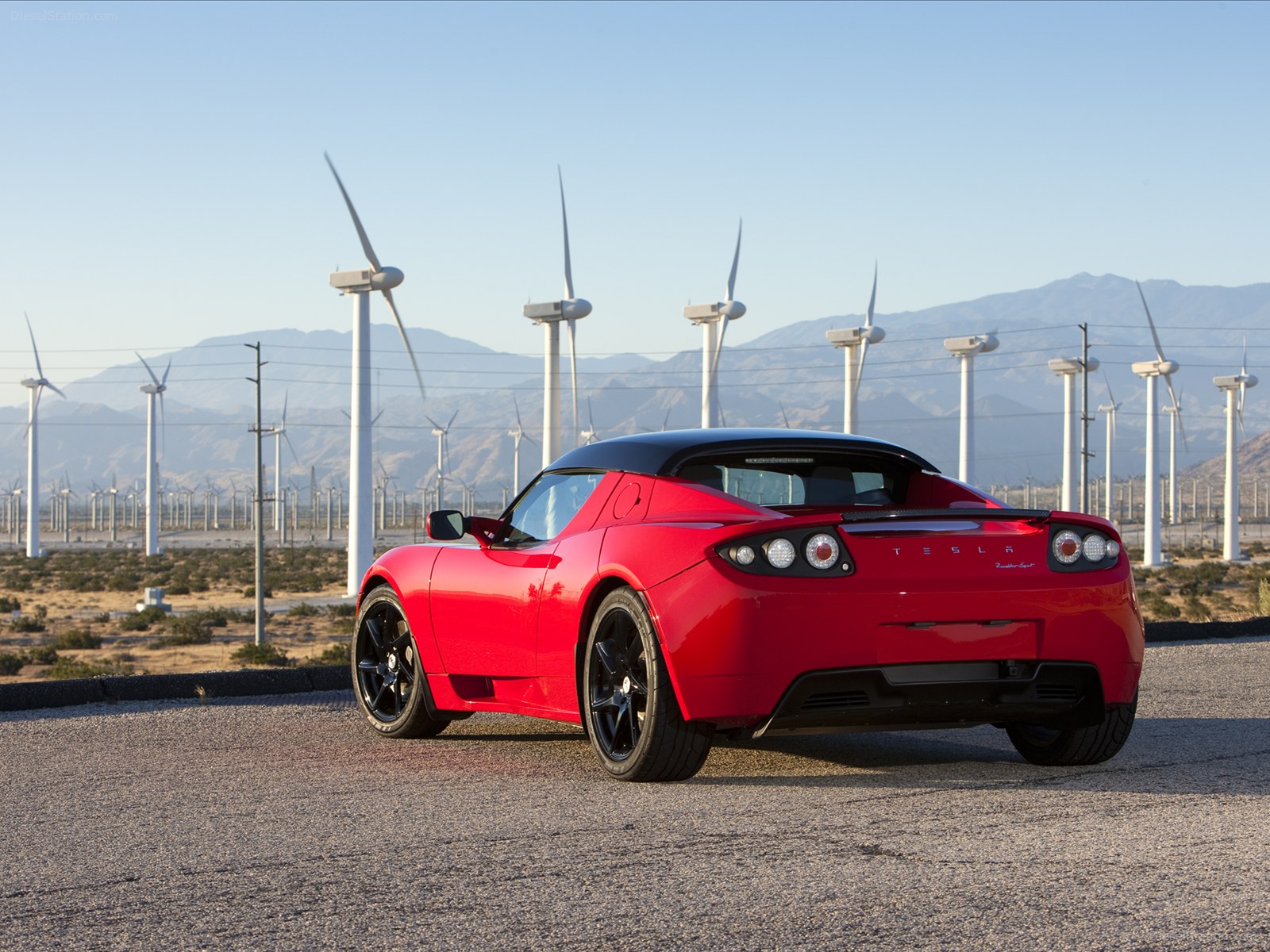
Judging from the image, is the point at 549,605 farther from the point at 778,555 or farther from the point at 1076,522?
the point at 1076,522

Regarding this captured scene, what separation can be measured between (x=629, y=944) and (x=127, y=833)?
2415 millimetres

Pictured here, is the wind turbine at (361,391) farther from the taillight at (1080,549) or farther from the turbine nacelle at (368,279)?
the taillight at (1080,549)

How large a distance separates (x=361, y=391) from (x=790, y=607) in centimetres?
4146

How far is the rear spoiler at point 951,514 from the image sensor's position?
624cm

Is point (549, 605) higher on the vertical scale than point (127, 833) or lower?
higher

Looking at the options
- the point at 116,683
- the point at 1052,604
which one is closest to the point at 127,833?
the point at 1052,604

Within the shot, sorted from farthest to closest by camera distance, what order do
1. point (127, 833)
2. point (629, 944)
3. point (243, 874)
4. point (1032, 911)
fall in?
point (127, 833) < point (243, 874) < point (1032, 911) < point (629, 944)

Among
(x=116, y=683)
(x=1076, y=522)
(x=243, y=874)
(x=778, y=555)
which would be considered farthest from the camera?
(x=116, y=683)

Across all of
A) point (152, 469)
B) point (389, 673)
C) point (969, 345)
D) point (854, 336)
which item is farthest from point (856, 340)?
point (389, 673)

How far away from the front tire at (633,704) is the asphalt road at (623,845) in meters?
0.12

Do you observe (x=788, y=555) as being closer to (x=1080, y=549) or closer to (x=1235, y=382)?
(x=1080, y=549)

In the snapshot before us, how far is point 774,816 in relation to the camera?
5.84 meters

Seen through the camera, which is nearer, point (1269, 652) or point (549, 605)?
point (549, 605)

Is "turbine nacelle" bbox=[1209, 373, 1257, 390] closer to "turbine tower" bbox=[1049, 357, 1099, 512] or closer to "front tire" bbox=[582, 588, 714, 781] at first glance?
"turbine tower" bbox=[1049, 357, 1099, 512]
